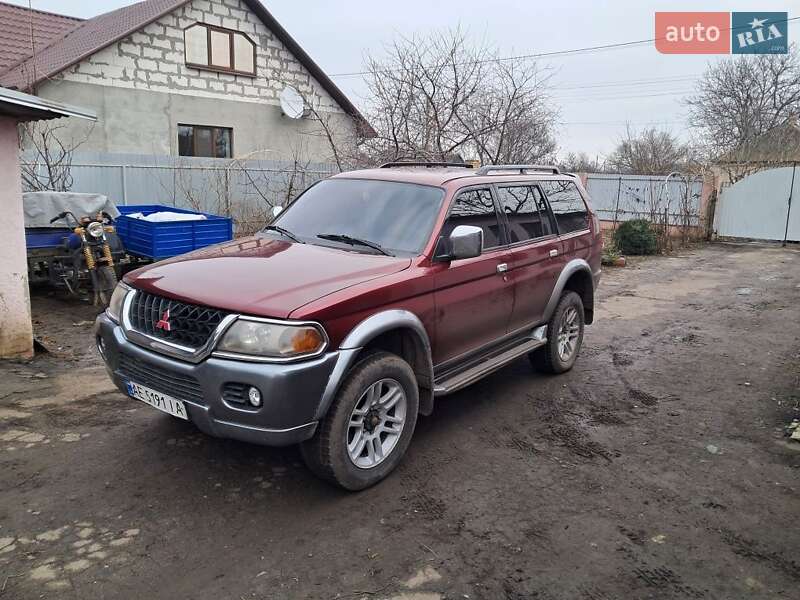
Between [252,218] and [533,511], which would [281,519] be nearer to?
[533,511]

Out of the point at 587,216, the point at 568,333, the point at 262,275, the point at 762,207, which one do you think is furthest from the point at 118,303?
the point at 762,207

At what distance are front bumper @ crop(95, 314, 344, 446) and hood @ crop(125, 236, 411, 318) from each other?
30 cm

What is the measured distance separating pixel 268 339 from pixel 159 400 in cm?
84

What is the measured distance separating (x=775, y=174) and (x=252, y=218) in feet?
46.2

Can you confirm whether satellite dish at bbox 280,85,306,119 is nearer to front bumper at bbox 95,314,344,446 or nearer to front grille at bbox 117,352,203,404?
front grille at bbox 117,352,203,404

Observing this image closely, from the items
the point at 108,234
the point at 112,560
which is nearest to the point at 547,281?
the point at 112,560

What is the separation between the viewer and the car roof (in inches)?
186

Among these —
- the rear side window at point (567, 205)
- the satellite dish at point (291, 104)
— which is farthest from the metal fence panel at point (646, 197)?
the rear side window at point (567, 205)

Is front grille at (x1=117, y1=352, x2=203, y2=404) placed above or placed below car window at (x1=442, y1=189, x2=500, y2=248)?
below

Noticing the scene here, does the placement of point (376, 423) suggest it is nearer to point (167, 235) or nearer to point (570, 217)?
point (570, 217)

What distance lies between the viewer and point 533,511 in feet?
11.8

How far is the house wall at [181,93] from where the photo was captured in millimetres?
15969

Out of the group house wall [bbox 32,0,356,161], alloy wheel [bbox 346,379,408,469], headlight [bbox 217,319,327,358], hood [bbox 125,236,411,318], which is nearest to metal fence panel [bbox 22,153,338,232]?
house wall [bbox 32,0,356,161]

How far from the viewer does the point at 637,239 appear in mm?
15797
